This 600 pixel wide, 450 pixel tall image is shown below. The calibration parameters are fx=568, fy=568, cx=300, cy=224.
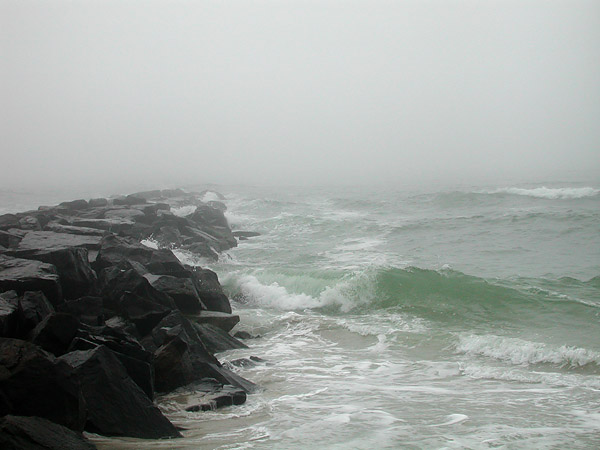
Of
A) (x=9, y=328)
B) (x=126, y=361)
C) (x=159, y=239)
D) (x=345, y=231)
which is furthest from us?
(x=345, y=231)

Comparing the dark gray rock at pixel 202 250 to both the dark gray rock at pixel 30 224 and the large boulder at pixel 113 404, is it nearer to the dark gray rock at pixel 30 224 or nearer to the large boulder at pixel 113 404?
the dark gray rock at pixel 30 224

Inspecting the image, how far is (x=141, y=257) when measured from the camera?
12789 millimetres

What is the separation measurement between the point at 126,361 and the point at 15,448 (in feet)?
7.25

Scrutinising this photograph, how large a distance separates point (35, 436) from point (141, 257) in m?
8.71

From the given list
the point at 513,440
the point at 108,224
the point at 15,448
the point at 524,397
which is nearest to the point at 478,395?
the point at 524,397

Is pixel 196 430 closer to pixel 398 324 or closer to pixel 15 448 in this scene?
pixel 15 448

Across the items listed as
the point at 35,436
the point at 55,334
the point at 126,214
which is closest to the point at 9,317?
the point at 55,334

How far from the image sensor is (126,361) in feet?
20.8

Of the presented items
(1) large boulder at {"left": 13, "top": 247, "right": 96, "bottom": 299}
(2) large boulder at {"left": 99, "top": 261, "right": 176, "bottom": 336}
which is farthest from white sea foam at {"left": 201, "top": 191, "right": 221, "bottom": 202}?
(2) large boulder at {"left": 99, "top": 261, "right": 176, "bottom": 336}

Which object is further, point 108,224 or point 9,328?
point 108,224

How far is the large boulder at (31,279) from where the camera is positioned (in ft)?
28.1

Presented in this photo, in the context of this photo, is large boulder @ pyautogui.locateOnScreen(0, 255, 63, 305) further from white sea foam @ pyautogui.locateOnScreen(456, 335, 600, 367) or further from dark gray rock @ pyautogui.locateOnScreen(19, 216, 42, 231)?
dark gray rock @ pyautogui.locateOnScreen(19, 216, 42, 231)

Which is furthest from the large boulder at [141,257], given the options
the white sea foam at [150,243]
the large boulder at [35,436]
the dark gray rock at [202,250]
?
the large boulder at [35,436]

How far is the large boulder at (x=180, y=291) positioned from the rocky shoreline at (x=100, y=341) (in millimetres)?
19
